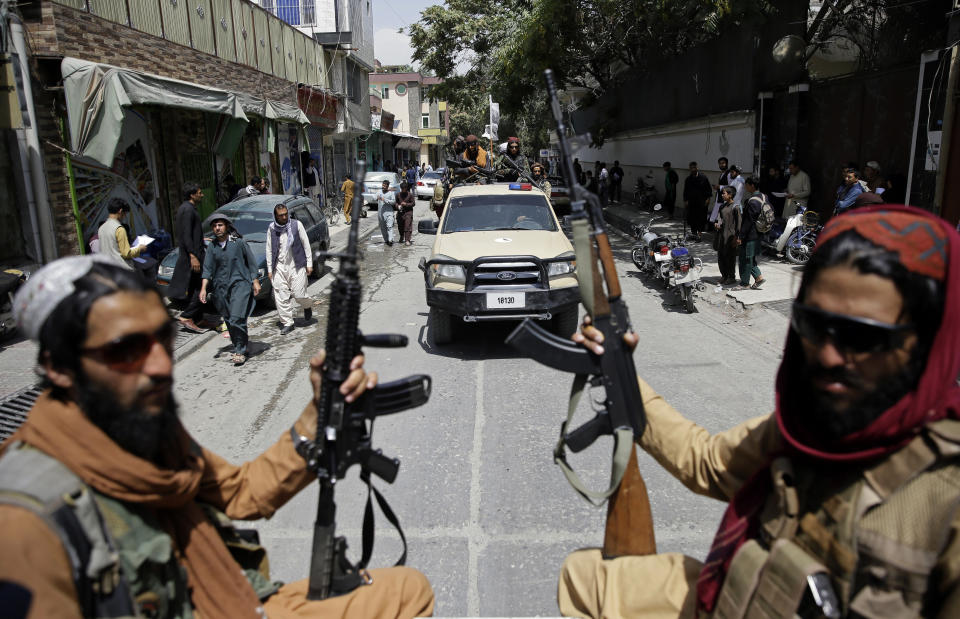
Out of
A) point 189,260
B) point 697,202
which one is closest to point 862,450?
point 189,260

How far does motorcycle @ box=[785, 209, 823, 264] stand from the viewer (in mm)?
11086

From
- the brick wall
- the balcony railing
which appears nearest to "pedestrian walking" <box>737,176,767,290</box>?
the brick wall

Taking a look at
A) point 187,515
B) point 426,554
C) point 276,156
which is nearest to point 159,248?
point 426,554

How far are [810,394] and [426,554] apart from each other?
2.44 metres

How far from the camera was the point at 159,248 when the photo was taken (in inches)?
382

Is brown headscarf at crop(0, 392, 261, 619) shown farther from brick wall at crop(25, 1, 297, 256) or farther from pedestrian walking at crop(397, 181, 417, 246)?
pedestrian walking at crop(397, 181, 417, 246)

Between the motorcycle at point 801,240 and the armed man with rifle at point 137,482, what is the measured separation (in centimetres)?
1096

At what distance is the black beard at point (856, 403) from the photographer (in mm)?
1367

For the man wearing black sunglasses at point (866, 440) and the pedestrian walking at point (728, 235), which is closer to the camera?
the man wearing black sunglasses at point (866, 440)

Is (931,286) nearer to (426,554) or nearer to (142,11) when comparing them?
(426,554)

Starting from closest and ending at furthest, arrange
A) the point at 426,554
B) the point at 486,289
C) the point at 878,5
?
1. the point at 426,554
2. the point at 486,289
3. the point at 878,5

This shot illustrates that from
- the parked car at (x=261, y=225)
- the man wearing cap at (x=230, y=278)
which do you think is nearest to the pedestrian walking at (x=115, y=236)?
the parked car at (x=261, y=225)

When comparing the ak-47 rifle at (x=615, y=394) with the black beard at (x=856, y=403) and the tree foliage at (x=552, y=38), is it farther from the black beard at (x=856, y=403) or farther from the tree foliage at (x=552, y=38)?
the tree foliage at (x=552, y=38)

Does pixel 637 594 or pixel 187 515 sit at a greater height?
pixel 187 515
